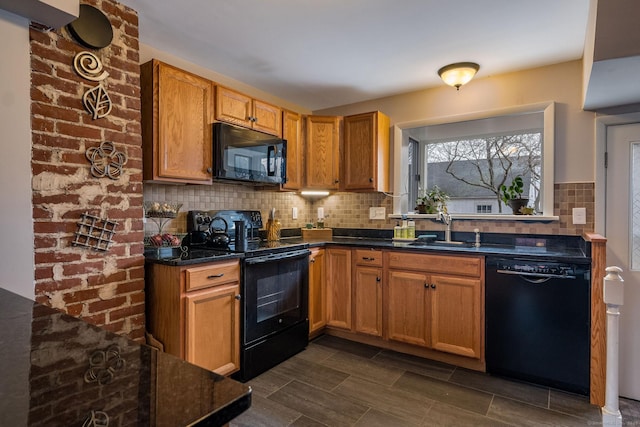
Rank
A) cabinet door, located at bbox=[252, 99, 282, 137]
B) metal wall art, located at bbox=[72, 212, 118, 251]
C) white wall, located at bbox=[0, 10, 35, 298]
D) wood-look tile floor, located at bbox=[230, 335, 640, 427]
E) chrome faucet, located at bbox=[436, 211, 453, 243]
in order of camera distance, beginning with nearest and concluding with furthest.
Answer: white wall, located at bbox=[0, 10, 35, 298]
metal wall art, located at bbox=[72, 212, 118, 251]
wood-look tile floor, located at bbox=[230, 335, 640, 427]
cabinet door, located at bbox=[252, 99, 282, 137]
chrome faucet, located at bbox=[436, 211, 453, 243]

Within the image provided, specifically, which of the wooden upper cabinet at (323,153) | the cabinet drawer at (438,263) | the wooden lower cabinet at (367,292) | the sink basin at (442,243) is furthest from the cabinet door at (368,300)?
the wooden upper cabinet at (323,153)

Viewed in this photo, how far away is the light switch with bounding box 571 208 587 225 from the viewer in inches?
105

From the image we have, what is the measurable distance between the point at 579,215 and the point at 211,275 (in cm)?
272

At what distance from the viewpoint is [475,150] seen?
3.58m

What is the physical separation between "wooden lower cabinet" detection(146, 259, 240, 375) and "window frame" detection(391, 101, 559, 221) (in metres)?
1.93

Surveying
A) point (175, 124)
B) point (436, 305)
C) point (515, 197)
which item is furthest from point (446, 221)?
point (175, 124)

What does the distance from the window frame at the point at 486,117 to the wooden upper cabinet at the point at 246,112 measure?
4.06 feet

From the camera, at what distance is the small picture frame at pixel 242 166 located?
2720mm

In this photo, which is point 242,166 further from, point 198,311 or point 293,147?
point 198,311

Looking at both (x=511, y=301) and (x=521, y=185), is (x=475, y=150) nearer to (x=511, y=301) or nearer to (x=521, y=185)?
(x=521, y=185)

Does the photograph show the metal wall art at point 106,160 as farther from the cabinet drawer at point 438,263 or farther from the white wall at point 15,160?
the cabinet drawer at point 438,263

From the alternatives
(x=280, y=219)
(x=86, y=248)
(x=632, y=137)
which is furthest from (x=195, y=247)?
(x=632, y=137)

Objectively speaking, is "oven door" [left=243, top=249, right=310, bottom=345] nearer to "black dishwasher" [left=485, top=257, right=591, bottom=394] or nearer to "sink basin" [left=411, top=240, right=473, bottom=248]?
"sink basin" [left=411, top=240, right=473, bottom=248]

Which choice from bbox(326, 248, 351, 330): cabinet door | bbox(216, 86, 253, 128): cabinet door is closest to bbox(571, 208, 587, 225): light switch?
bbox(326, 248, 351, 330): cabinet door
